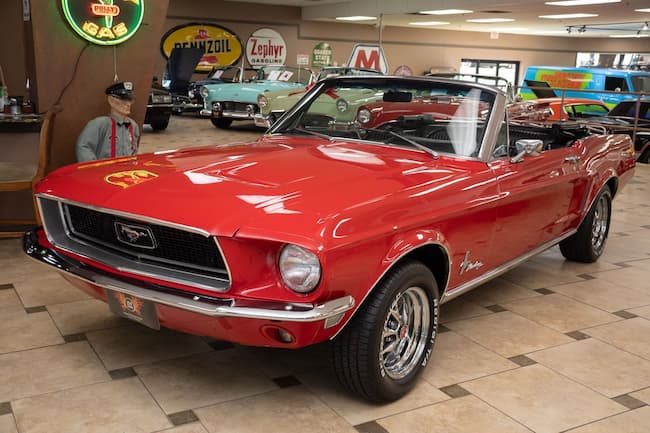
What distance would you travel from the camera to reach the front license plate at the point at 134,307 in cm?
289

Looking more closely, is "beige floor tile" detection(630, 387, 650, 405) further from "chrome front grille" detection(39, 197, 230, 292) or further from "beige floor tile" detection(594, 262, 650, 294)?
"chrome front grille" detection(39, 197, 230, 292)

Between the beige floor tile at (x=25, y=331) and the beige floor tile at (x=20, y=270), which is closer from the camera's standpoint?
the beige floor tile at (x=25, y=331)

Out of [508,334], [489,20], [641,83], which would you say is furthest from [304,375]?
[489,20]

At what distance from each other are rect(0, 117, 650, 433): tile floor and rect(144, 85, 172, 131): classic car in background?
31.7ft

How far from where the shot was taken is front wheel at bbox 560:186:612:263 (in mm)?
5426

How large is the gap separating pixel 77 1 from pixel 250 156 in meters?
2.77

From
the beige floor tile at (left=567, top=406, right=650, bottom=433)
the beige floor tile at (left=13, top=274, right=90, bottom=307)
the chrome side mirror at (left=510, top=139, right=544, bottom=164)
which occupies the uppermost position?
the chrome side mirror at (left=510, top=139, right=544, bottom=164)

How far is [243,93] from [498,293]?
1074 centimetres

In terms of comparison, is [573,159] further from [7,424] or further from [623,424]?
[7,424]

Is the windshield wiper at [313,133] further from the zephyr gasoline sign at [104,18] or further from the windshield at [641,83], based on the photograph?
the windshield at [641,83]

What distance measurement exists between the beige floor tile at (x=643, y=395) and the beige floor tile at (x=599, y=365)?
0.04m

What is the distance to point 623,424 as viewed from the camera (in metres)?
3.08

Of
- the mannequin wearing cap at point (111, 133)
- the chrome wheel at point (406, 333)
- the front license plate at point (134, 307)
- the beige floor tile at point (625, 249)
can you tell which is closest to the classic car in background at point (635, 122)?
the beige floor tile at point (625, 249)

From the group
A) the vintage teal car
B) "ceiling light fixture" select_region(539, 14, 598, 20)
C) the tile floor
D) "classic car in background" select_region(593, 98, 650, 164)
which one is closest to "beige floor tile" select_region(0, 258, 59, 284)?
the tile floor
